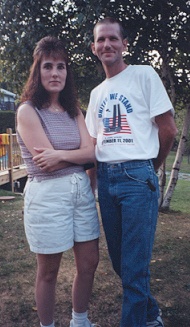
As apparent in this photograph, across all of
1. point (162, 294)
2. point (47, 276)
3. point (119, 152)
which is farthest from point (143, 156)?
point (162, 294)

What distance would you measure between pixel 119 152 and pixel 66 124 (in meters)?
0.37

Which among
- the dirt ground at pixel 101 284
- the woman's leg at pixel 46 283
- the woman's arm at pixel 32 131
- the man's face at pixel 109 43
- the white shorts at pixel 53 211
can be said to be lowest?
the dirt ground at pixel 101 284

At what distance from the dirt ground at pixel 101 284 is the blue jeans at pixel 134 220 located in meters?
0.64

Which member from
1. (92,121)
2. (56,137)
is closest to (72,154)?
(56,137)

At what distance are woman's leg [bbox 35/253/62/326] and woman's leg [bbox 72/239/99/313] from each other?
0.14 metres

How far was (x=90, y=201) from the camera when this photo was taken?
2.23m

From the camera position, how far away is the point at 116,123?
84.1 inches

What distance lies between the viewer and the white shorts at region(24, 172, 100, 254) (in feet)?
6.77

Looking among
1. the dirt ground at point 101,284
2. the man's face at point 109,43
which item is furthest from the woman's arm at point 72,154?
the dirt ground at point 101,284

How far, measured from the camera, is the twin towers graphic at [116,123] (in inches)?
83.0

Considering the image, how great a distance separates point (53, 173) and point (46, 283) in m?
0.69

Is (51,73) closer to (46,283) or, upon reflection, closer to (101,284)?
(46,283)

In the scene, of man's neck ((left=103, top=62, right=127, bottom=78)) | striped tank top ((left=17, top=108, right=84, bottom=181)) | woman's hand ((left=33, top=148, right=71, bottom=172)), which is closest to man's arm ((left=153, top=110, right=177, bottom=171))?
man's neck ((left=103, top=62, right=127, bottom=78))

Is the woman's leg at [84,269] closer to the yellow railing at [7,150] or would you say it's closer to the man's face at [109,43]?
the man's face at [109,43]
